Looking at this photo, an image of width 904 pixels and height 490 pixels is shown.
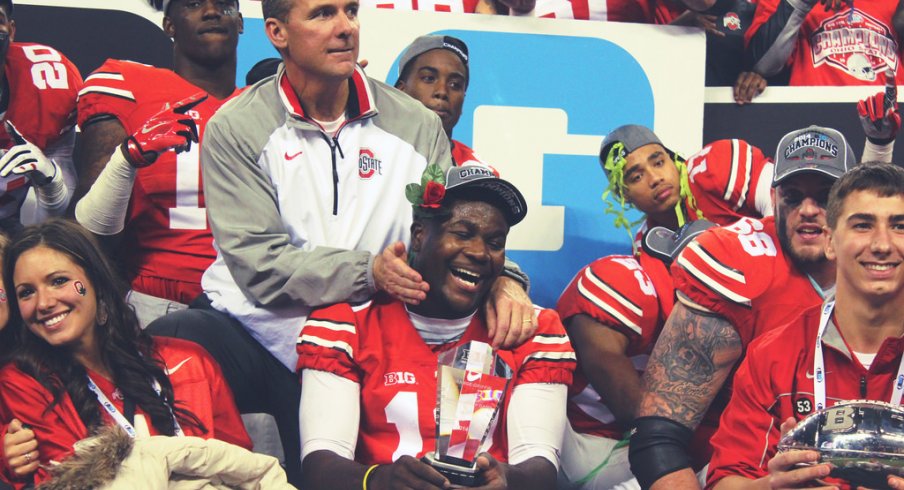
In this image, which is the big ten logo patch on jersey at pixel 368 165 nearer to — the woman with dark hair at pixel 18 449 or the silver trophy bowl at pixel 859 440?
the woman with dark hair at pixel 18 449

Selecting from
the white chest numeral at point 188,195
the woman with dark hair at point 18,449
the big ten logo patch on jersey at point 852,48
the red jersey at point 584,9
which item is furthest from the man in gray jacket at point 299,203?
the big ten logo patch on jersey at point 852,48

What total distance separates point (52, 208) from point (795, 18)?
9.78 ft

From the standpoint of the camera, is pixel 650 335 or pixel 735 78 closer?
pixel 650 335

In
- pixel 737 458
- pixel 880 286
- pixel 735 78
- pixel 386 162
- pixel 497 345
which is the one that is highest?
pixel 735 78

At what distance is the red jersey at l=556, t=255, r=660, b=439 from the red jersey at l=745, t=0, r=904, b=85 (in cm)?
175

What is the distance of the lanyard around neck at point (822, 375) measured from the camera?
9.87 ft

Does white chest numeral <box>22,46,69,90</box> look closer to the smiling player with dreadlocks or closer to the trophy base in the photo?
the smiling player with dreadlocks

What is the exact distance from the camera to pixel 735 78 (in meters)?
5.34

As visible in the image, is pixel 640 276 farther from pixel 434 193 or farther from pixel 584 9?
pixel 584 9

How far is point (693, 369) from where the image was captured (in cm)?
347

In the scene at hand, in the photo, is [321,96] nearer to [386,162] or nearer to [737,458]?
[386,162]

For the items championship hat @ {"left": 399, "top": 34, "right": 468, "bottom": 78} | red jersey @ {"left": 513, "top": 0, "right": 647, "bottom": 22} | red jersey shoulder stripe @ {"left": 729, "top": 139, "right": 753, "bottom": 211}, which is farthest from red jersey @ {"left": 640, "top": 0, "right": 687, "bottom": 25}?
championship hat @ {"left": 399, "top": 34, "right": 468, "bottom": 78}

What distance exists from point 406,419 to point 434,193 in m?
0.59

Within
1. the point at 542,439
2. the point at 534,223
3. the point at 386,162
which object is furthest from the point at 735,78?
the point at 542,439
